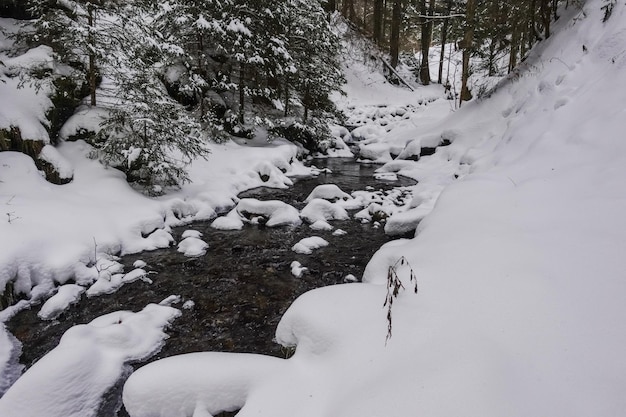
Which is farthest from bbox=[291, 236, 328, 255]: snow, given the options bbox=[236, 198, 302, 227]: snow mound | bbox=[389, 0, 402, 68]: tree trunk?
bbox=[389, 0, 402, 68]: tree trunk

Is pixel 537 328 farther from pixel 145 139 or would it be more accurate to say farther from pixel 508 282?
pixel 145 139

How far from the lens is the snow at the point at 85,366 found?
10.0 ft

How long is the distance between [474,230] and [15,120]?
828 cm

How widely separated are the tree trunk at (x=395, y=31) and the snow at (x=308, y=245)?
1999cm

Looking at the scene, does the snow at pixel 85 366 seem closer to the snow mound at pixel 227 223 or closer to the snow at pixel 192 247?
the snow at pixel 192 247

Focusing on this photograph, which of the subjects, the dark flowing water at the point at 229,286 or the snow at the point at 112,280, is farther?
the snow at the point at 112,280

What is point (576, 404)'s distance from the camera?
6.56 feet

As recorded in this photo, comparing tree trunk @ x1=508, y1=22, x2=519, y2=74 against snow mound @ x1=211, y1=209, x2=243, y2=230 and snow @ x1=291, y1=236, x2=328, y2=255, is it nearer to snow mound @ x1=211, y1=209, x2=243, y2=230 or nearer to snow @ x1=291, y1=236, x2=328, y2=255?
snow @ x1=291, y1=236, x2=328, y2=255

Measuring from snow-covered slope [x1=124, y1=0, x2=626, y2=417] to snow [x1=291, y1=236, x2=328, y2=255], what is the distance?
2.22 meters

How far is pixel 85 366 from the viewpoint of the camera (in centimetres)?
349

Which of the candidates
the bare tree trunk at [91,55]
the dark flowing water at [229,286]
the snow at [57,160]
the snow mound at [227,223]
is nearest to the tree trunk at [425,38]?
the bare tree trunk at [91,55]

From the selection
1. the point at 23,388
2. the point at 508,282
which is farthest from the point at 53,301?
the point at 508,282

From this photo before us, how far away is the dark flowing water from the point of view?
441cm

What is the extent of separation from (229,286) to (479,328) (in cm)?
391
